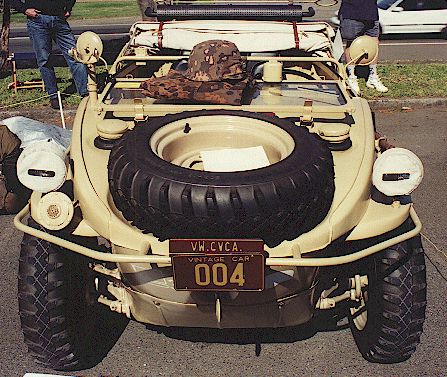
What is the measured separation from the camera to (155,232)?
7.86 feet

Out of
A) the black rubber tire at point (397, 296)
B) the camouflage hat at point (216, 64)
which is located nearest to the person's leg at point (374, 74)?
the camouflage hat at point (216, 64)

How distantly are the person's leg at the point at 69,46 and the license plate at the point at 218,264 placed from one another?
520 cm

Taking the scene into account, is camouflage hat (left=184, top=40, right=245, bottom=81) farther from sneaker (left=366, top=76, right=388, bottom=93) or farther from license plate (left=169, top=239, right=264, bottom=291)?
sneaker (left=366, top=76, right=388, bottom=93)

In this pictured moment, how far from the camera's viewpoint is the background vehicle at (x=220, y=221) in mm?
2271

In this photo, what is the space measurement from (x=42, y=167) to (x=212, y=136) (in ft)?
2.79

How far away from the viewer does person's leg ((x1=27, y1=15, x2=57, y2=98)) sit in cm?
695

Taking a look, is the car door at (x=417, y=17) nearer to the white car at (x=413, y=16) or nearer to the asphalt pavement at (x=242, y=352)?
the white car at (x=413, y=16)

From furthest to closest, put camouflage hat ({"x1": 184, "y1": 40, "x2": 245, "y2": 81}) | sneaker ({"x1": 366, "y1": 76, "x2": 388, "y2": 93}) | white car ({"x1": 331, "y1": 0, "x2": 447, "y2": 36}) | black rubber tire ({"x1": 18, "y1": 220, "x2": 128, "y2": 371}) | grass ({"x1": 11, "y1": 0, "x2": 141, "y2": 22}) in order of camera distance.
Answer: grass ({"x1": 11, "y1": 0, "x2": 141, "y2": 22}) → white car ({"x1": 331, "y1": 0, "x2": 447, "y2": 36}) → sneaker ({"x1": 366, "y1": 76, "x2": 388, "y2": 93}) → camouflage hat ({"x1": 184, "y1": 40, "x2": 245, "y2": 81}) → black rubber tire ({"x1": 18, "y1": 220, "x2": 128, "y2": 371})

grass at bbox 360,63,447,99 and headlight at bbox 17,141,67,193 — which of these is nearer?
headlight at bbox 17,141,67,193

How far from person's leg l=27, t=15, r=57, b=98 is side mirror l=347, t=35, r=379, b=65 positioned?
4603 millimetres

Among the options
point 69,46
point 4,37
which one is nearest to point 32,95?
point 69,46

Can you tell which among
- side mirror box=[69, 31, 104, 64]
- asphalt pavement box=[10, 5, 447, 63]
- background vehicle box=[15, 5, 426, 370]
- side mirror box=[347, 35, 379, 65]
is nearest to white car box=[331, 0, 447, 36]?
asphalt pavement box=[10, 5, 447, 63]

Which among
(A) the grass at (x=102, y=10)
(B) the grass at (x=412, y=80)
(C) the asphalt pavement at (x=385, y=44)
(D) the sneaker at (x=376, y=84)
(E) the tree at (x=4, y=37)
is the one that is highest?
(E) the tree at (x=4, y=37)

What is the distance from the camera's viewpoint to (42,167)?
2.58 meters
